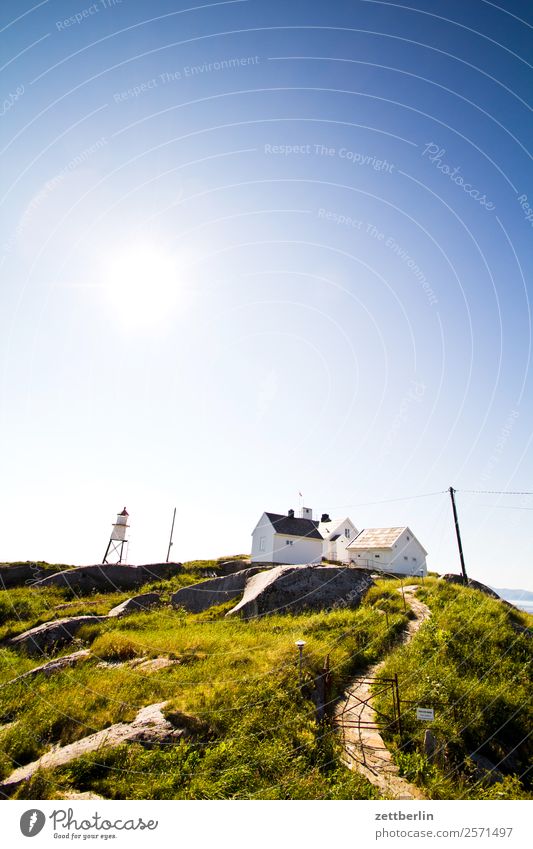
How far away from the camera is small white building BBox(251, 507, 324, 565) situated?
4122 cm

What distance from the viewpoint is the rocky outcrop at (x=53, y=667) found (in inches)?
Answer: 502

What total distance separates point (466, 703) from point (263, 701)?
662cm

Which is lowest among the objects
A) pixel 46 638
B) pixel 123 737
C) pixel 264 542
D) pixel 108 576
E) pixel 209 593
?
pixel 46 638

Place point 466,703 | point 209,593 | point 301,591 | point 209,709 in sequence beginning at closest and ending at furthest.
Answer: point 209,709 → point 466,703 → point 301,591 → point 209,593

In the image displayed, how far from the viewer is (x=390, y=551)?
136 ft

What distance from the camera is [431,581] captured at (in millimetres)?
27312

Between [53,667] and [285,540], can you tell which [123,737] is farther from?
[285,540]

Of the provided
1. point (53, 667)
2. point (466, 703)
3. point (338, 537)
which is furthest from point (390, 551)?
point (53, 667)

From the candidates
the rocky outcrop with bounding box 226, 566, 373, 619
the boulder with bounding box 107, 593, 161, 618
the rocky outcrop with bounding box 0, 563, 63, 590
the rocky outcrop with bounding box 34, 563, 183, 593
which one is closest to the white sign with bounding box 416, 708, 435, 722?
the rocky outcrop with bounding box 226, 566, 373, 619

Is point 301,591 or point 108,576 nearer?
point 301,591

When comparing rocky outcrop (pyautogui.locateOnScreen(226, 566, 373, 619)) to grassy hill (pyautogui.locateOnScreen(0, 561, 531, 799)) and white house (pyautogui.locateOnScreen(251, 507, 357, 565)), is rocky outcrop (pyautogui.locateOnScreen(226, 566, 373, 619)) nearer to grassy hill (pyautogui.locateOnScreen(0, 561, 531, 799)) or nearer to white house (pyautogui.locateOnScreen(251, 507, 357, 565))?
grassy hill (pyautogui.locateOnScreen(0, 561, 531, 799))

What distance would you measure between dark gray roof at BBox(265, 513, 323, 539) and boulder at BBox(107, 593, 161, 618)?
1947cm

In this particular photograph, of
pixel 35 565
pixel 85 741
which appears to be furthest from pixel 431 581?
pixel 35 565
